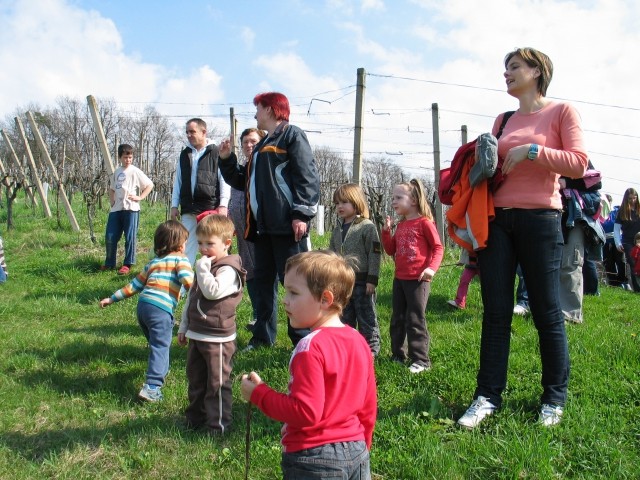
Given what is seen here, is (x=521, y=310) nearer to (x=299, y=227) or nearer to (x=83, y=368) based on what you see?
(x=299, y=227)

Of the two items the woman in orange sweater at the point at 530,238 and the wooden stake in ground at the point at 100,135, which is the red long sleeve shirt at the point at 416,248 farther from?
the wooden stake in ground at the point at 100,135

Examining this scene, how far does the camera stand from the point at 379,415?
3379 mm

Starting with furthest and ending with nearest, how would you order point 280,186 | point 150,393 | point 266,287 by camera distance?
1. point 266,287
2. point 280,186
3. point 150,393

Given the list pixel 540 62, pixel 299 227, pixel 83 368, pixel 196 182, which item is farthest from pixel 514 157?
pixel 196 182

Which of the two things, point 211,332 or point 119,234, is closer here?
point 211,332

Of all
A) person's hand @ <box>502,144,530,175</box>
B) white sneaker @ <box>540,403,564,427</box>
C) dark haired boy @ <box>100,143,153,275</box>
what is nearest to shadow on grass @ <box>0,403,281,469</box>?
white sneaker @ <box>540,403,564,427</box>

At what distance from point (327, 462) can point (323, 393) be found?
25 centimetres

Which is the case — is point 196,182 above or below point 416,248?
above

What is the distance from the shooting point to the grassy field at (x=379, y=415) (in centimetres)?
281

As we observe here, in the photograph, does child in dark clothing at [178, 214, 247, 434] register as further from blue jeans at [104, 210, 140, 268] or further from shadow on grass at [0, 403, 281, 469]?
blue jeans at [104, 210, 140, 268]

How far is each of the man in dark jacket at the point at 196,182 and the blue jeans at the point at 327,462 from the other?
4.48m

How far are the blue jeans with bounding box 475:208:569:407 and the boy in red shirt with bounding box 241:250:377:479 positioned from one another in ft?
4.41

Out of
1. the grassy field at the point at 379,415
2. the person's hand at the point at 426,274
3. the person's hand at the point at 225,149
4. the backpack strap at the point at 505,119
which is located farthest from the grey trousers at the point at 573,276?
the person's hand at the point at 225,149

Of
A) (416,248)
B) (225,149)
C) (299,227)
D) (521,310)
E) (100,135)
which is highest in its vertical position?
(100,135)
